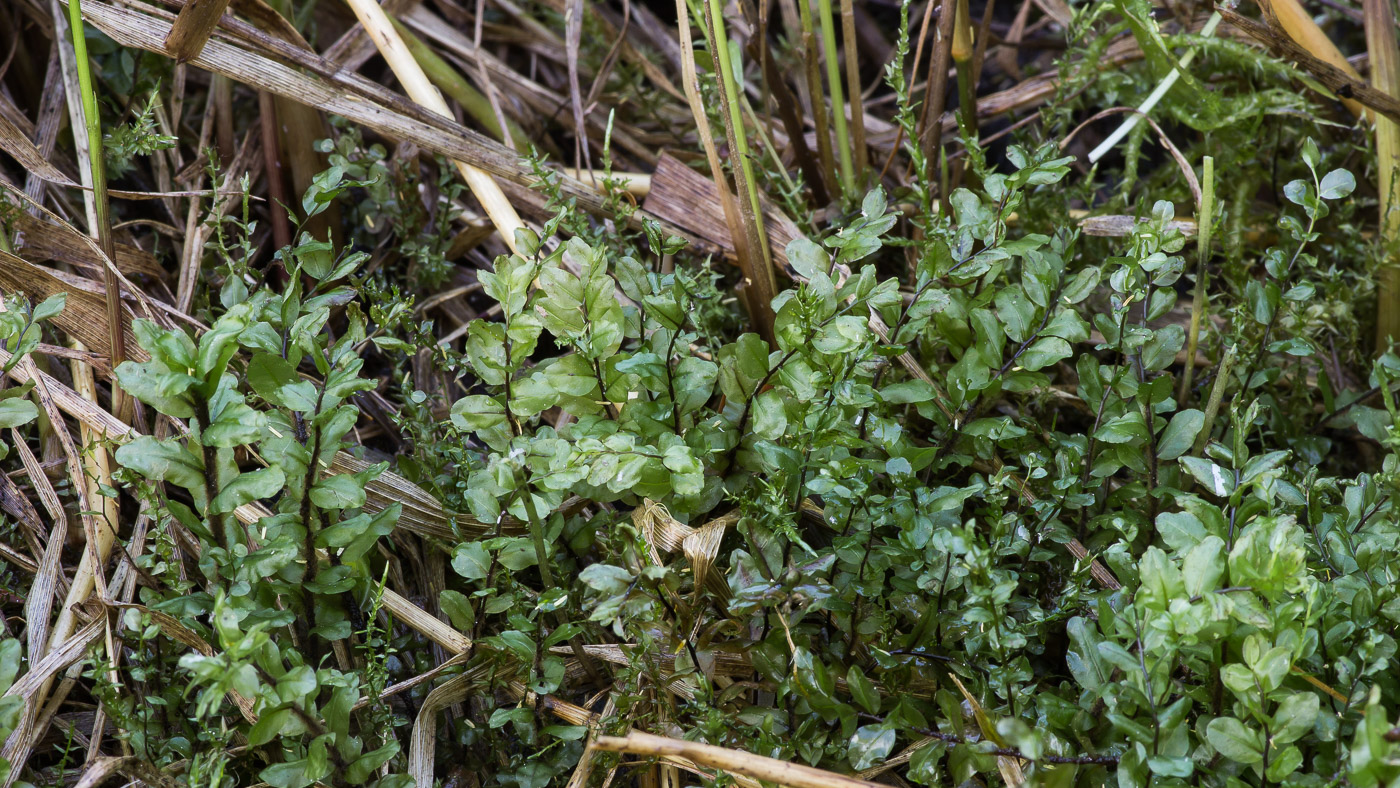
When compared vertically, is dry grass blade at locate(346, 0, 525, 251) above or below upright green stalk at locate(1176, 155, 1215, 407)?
above

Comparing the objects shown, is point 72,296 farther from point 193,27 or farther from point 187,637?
point 187,637

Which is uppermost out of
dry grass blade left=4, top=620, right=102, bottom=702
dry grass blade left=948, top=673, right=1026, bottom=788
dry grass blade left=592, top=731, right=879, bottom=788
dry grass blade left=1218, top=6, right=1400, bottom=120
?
dry grass blade left=1218, top=6, right=1400, bottom=120

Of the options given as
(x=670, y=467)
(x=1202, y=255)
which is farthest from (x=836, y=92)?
(x=670, y=467)

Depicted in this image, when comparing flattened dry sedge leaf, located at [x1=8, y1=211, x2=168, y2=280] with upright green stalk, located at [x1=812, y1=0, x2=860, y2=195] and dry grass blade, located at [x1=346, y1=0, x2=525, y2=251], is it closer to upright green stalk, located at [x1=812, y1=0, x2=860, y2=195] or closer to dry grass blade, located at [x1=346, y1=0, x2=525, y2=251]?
dry grass blade, located at [x1=346, y1=0, x2=525, y2=251]

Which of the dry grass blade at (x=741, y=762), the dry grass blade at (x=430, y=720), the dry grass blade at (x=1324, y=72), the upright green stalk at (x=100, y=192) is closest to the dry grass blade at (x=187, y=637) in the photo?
the dry grass blade at (x=430, y=720)

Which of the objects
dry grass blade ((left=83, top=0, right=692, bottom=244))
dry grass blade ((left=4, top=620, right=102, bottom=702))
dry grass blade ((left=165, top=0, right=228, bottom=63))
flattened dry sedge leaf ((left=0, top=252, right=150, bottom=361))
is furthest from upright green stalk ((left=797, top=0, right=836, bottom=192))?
dry grass blade ((left=4, top=620, right=102, bottom=702))

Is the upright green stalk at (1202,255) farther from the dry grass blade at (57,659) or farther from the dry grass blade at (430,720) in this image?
the dry grass blade at (57,659)

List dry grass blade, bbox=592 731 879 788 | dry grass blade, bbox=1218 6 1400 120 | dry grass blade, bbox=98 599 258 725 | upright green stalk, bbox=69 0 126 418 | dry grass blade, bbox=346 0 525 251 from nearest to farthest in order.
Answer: dry grass blade, bbox=592 731 879 788 < dry grass blade, bbox=98 599 258 725 < upright green stalk, bbox=69 0 126 418 < dry grass blade, bbox=1218 6 1400 120 < dry grass blade, bbox=346 0 525 251

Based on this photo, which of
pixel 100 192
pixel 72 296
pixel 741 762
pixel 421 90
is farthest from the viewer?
pixel 421 90
